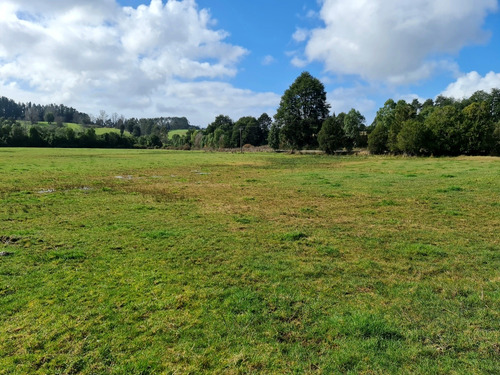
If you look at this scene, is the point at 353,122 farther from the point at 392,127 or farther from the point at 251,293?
the point at 251,293

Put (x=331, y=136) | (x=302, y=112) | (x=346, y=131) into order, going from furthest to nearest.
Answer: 1. (x=346, y=131)
2. (x=302, y=112)
3. (x=331, y=136)

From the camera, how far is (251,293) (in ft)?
17.5

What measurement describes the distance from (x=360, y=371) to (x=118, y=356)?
2943mm

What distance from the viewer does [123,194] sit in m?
16.6

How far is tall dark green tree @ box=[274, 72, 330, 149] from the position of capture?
247 ft

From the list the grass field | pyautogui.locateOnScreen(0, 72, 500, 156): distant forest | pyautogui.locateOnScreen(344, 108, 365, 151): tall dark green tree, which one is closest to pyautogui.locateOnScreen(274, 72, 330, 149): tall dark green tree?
pyautogui.locateOnScreen(0, 72, 500, 156): distant forest

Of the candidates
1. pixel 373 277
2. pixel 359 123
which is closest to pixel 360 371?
pixel 373 277

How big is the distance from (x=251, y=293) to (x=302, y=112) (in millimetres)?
76283

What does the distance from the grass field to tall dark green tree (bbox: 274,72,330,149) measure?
65.7 m

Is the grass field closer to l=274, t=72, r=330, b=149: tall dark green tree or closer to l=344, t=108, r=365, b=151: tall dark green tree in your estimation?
l=274, t=72, r=330, b=149: tall dark green tree

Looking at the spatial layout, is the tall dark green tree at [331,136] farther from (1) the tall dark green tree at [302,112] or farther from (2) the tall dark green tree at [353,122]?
(2) the tall dark green tree at [353,122]

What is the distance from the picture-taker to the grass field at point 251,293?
374 cm

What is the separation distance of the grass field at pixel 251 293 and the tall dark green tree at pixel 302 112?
6571 centimetres

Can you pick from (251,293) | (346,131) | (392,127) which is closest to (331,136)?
(392,127)
